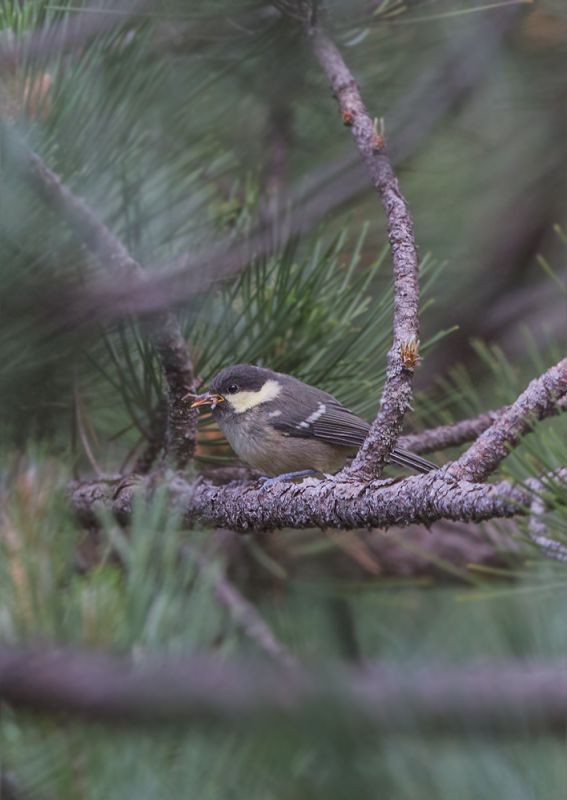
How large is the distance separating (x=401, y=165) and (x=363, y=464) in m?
1.45

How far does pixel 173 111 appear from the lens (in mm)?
2365

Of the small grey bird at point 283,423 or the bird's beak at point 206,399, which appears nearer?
the bird's beak at point 206,399

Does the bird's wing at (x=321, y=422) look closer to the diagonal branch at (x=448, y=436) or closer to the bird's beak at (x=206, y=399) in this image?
the diagonal branch at (x=448, y=436)

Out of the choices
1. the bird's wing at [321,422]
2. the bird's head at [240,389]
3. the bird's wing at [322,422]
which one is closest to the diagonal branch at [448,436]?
the bird's wing at [321,422]

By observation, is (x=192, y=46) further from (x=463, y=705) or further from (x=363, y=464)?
(x=463, y=705)

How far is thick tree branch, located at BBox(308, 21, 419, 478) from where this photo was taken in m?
1.55

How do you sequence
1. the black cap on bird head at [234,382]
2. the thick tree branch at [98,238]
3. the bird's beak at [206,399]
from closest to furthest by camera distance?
the thick tree branch at [98,238], the bird's beak at [206,399], the black cap on bird head at [234,382]

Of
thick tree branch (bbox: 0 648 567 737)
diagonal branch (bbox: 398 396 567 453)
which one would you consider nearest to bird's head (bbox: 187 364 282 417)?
diagonal branch (bbox: 398 396 567 453)

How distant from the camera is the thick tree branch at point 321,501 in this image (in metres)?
1.27

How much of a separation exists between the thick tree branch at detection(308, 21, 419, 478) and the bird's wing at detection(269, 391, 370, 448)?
549 millimetres

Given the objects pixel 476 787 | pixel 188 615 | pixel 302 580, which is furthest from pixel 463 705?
pixel 302 580

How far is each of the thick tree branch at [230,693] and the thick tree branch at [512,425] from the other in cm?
57

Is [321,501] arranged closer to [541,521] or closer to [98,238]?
[541,521]

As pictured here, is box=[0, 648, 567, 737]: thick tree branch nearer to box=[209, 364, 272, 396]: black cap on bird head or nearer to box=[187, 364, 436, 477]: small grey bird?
box=[187, 364, 436, 477]: small grey bird
